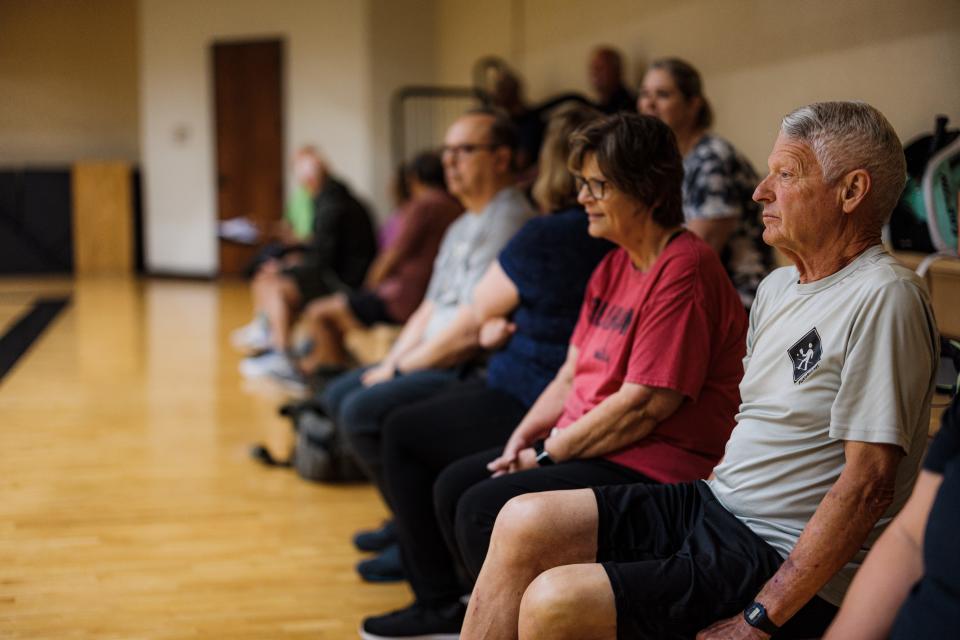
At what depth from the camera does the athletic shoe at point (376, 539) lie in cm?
325

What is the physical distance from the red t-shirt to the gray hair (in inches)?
17.0

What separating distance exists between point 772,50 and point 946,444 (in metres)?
2.61

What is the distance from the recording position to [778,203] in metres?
1.66

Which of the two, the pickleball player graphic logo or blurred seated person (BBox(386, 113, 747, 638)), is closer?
the pickleball player graphic logo

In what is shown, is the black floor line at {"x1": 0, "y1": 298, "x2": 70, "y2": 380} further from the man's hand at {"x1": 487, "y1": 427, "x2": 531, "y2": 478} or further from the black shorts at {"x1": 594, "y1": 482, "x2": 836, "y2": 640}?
the black shorts at {"x1": 594, "y1": 482, "x2": 836, "y2": 640}

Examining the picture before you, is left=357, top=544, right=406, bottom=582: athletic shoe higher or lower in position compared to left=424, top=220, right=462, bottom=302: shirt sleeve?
lower

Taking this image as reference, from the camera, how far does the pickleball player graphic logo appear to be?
5.23ft

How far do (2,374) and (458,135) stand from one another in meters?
3.91

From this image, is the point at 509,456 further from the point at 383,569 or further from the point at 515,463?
the point at 383,569

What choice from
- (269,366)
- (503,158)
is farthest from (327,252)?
(503,158)

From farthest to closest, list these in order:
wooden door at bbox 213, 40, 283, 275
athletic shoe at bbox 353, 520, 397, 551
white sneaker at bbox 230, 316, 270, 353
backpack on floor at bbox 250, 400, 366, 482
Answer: wooden door at bbox 213, 40, 283, 275 → white sneaker at bbox 230, 316, 270, 353 → backpack on floor at bbox 250, 400, 366, 482 → athletic shoe at bbox 353, 520, 397, 551

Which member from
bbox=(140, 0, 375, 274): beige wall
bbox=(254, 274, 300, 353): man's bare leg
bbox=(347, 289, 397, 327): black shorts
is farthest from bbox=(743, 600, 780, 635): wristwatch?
bbox=(140, 0, 375, 274): beige wall

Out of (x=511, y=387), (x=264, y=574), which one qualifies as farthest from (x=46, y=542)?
(x=511, y=387)

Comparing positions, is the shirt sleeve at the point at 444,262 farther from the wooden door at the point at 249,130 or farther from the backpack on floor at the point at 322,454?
the wooden door at the point at 249,130
